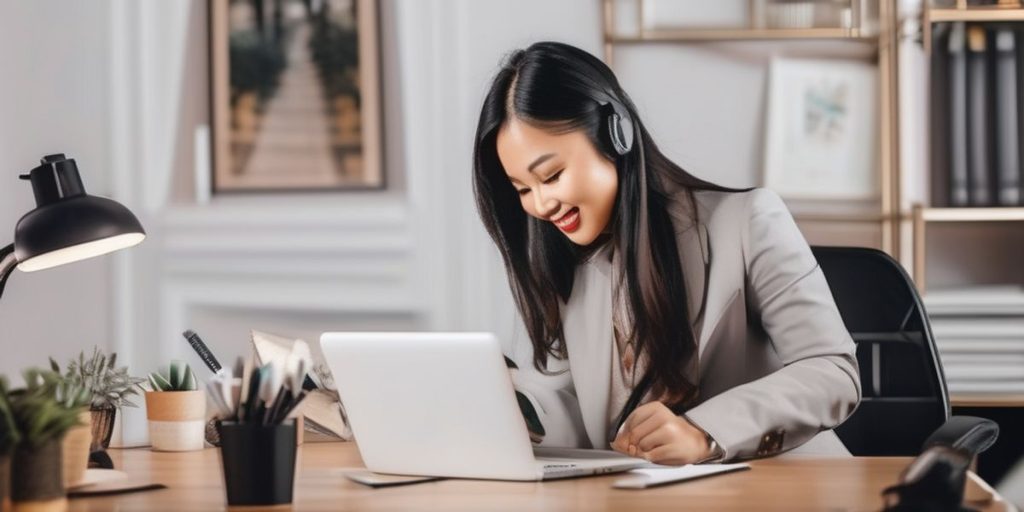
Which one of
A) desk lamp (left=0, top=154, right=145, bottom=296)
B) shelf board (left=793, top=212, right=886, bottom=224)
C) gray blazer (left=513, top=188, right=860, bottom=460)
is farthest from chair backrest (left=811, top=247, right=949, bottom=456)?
desk lamp (left=0, top=154, right=145, bottom=296)

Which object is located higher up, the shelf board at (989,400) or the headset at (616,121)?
the headset at (616,121)

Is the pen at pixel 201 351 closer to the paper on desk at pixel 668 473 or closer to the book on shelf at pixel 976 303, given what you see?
the paper on desk at pixel 668 473

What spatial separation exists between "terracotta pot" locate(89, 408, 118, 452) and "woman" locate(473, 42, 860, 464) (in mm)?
569

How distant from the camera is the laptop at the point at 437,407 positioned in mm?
1330

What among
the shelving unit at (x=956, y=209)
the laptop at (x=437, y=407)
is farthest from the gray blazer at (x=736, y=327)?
the shelving unit at (x=956, y=209)

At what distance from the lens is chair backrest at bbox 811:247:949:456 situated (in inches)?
76.2

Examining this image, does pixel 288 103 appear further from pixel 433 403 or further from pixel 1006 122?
pixel 433 403

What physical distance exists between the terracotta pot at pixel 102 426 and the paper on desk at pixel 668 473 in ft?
2.41

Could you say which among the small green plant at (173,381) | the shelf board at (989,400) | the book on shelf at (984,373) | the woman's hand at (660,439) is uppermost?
the small green plant at (173,381)

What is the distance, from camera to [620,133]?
1.84 m

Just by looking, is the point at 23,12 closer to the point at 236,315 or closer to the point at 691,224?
the point at 236,315

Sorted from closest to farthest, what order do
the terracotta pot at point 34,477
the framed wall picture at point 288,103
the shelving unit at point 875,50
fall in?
the terracotta pot at point 34,477 < the shelving unit at point 875,50 < the framed wall picture at point 288,103

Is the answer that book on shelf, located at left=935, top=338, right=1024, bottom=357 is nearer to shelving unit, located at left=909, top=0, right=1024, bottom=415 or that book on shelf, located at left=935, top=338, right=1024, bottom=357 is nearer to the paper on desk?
shelving unit, located at left=909, top=0, right=1024, bottom=415

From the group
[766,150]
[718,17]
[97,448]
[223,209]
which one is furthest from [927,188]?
[97,448]
